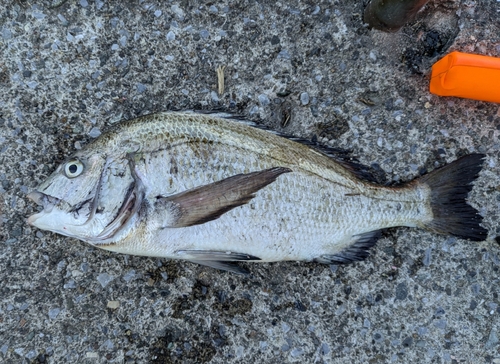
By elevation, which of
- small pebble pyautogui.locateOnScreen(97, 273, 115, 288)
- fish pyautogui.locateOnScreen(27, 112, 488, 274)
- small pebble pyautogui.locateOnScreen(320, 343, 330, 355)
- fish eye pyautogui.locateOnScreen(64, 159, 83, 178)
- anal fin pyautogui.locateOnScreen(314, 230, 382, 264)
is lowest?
small pebble pyautogui.locateOnScreen(320, 343, 330, 355)

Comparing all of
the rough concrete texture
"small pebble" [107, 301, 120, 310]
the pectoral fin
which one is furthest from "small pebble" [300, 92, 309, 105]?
"small pebble" [107, 301, 120, 310]

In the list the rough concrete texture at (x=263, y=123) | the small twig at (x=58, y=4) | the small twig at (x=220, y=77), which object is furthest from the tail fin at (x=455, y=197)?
the small twig at (x=58, y=4)

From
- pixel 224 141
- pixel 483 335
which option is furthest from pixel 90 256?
pixel 483 335

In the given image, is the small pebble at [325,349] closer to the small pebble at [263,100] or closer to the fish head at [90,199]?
the fish head at [90,199]

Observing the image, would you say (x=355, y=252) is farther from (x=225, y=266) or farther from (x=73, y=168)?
(x=73, y=168)

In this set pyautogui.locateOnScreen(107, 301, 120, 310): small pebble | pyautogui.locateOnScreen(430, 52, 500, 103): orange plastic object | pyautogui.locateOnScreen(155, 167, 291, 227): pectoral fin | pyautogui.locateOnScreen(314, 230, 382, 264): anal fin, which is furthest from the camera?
pyautogui.locateOnScreen(107, 301, 120, 310): small pebble

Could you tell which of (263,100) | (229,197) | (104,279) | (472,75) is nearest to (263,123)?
(263,100)

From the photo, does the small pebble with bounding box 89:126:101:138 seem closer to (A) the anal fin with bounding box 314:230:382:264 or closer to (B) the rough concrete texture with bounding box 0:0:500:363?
(B) the rough concrete texture with bounding box 0:0:500:363

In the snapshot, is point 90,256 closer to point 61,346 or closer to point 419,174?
point 61,346
